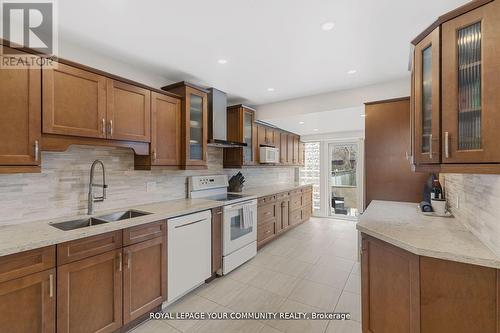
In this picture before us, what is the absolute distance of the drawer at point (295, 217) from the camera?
475cm

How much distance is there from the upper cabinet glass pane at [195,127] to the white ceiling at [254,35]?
33 cm

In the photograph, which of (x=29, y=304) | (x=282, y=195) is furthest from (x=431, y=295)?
(x=282, y=195)

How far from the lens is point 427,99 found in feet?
4.81

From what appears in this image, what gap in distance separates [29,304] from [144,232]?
789mm

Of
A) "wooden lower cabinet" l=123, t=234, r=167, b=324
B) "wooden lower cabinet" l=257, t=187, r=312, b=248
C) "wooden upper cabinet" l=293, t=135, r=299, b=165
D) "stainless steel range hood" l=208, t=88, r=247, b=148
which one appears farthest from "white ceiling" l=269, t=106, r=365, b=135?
"wooden lower cabinet" l=123, t=234, r=167, b=324

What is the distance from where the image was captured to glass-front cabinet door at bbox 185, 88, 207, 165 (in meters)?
2.85

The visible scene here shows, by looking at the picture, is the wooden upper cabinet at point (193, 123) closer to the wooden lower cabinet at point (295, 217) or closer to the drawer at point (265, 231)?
the drawer at point (265, 231)

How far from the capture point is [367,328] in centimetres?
171

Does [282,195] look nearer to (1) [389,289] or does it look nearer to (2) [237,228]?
(2) [237,228]

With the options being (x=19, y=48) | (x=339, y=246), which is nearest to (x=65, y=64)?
(x=19, y=48)

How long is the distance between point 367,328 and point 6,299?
2405mm

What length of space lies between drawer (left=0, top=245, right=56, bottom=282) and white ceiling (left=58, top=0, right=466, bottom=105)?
171 cm

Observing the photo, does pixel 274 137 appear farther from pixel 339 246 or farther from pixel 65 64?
pixel 65 64

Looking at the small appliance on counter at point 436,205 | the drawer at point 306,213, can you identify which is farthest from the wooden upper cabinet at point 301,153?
the small appliance on counter at point 436,205
